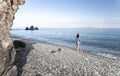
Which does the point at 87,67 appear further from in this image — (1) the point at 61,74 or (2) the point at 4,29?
(2) the point at 4,29

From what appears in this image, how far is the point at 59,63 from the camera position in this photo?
33125 mm

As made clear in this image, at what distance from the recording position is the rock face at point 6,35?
1852 cm

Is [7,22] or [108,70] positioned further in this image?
[108,70]

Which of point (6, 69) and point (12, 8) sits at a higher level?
point (12, 8)

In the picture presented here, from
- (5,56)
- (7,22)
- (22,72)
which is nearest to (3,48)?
(5,56)

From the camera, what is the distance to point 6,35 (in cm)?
1928

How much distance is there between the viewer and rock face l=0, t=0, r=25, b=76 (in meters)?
18.5

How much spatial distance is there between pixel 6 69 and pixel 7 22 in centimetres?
388

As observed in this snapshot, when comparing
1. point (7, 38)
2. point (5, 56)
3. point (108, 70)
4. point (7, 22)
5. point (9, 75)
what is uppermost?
point (7, 22)

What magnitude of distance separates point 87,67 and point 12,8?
15488mm

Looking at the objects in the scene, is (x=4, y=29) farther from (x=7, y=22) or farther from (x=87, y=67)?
(x=87, y=67)

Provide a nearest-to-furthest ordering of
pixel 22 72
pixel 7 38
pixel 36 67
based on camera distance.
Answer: pixel 7 38, pixel 22 72, pixel 36 67

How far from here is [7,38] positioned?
19.4m

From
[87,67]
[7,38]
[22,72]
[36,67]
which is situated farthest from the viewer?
[87,67]
